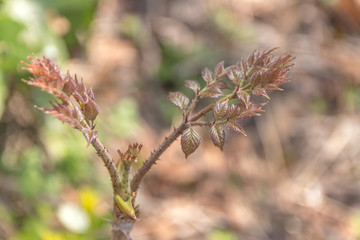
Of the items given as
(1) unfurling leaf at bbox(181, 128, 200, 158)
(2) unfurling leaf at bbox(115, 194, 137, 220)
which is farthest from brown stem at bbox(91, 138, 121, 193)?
(1) unfurling leaf at bbox(181, 128, 200, 158)

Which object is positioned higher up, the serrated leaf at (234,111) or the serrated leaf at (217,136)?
the serrated leaf at (234,111)

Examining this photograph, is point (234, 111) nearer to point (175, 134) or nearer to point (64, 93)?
point (175, 134)

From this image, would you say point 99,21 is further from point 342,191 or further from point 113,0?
point 342,191

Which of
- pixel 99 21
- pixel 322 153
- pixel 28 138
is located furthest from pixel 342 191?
pixel 99 21

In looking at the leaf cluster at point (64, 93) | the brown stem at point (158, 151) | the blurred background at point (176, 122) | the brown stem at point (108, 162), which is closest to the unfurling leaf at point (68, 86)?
the leaf cluster at point (64, 93)

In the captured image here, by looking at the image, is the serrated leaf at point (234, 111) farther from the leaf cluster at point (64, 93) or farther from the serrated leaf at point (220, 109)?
the leaf cluster at point (64, 93)

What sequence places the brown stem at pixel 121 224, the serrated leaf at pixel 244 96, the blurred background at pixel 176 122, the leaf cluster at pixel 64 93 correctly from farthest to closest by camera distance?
the blurred background at pixel 176 122, the brown stem at pixel 121 224, the serrated leaf at pixel 244 96, the leaf cluster at pixel 64 93

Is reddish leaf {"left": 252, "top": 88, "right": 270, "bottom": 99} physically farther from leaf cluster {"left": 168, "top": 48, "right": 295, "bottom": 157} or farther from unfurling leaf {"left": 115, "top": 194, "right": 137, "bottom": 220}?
unfurling leaf {"left": 115, "top": 194, "right": 137, "bottom": 220}
